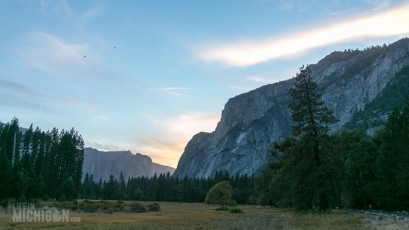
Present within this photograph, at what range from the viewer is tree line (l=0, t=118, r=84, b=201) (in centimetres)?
9075

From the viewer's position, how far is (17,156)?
348 ft

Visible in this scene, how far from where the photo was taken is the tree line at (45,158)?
90.8 m

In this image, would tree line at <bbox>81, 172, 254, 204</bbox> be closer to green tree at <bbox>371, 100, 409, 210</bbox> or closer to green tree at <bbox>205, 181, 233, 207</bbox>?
green tree at <bbox>205, 181, 233, 207</bbox>

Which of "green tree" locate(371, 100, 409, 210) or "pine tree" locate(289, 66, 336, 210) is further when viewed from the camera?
"green tree" locate(371, 100, 409, 210)

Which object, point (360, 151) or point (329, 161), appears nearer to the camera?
point (329, 161)

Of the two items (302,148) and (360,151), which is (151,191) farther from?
(302,148)

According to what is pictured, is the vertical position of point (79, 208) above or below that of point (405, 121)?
below

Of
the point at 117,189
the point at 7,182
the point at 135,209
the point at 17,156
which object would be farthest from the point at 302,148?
the point at 117,189

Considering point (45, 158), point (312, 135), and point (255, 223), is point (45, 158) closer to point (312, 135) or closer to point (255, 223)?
point (312, 135)

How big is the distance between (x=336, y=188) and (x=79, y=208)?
160 feet

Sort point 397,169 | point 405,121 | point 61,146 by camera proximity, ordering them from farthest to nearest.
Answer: point 61,146 → point 397,169 → point 405,121

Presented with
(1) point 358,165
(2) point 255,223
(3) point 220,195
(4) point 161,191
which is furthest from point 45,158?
(2) point 255,223

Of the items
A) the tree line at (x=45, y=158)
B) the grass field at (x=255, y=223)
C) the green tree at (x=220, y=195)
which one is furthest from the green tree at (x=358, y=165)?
the tree line at (x=45, y=158)

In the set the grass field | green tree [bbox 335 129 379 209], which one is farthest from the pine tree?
green tree [bbox 335 129 379 209]
